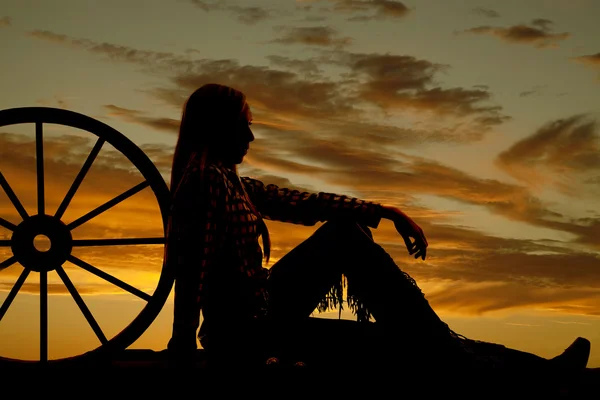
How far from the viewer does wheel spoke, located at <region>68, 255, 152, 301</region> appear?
3.51 metres

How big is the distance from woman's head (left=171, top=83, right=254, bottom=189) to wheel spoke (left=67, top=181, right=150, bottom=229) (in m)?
0.45

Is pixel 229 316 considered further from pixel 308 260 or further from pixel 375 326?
pixel 375 326

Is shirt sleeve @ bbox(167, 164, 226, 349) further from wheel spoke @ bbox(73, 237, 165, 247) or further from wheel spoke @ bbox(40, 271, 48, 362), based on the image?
wheel spoke @ bbox(40, 271, 48, 362)

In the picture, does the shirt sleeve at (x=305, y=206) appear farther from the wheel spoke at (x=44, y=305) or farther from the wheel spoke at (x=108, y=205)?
the wheel spoke at (x=44, y=305)

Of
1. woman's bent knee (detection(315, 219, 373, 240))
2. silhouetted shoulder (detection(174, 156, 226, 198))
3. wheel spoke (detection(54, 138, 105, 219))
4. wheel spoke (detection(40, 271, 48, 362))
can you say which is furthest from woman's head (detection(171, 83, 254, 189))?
wheel spoke (detection(40, 271, 48, 362))

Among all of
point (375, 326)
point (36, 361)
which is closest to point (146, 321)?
point (36, 361)

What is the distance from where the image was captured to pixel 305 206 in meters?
3.45

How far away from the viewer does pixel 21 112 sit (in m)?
3.46

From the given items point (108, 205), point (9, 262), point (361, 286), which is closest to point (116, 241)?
point (108, 205)

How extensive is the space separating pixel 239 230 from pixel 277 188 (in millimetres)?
555

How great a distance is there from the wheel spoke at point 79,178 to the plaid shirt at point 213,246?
651mm

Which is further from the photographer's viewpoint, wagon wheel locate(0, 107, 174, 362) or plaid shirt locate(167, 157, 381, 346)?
wagon wheel locate(0, 107, 174, 362)

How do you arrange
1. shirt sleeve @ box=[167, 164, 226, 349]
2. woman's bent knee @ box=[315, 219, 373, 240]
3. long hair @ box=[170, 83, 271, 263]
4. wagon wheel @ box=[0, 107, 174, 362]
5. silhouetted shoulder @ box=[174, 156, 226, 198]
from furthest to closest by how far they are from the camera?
wagon wheel @ box=[0, 107, 174, 362] → woman's bent knee @ box=[315, 219, 373, 240] → long hair @ box=[170, 83, 271, 263] → silhouetted shoulder @ box=[174, 156, 226, 198] → shirt sleeve @ box=[167, 164, 226, 349]

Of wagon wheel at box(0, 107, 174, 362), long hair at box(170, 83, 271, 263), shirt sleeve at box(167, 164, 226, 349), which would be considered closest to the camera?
shirt sleeve at box(167, 164, 226, 349)
